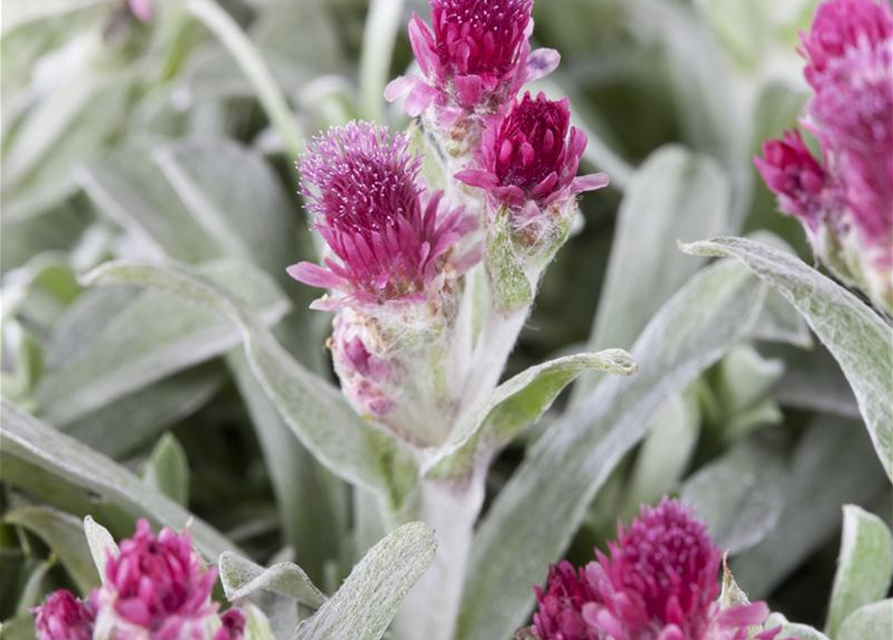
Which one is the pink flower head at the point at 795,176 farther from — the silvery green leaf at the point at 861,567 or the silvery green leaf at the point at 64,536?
the silvery green leaf at the point at 64,536

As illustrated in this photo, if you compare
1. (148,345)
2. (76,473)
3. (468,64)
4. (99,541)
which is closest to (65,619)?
(99,541)

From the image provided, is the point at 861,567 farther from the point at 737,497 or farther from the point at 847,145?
Result: the point at 847,145

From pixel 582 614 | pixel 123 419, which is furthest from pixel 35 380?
pixel 582 614

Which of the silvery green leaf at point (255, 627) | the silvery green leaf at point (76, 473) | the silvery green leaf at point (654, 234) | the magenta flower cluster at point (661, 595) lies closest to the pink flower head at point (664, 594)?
the magenta flower cluster at point (661, 595)

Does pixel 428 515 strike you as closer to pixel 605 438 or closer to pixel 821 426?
pixel 605 438

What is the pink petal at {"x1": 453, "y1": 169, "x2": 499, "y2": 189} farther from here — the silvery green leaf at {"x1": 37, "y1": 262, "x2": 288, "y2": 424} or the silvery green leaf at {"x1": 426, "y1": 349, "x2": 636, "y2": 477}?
the silvery green leaf at {"x1": 37, "y1": 262, "x2": 288, "y2": 424}

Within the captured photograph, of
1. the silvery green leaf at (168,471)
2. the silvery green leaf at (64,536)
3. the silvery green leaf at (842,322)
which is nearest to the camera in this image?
the silvery green leaf at (842,322)
